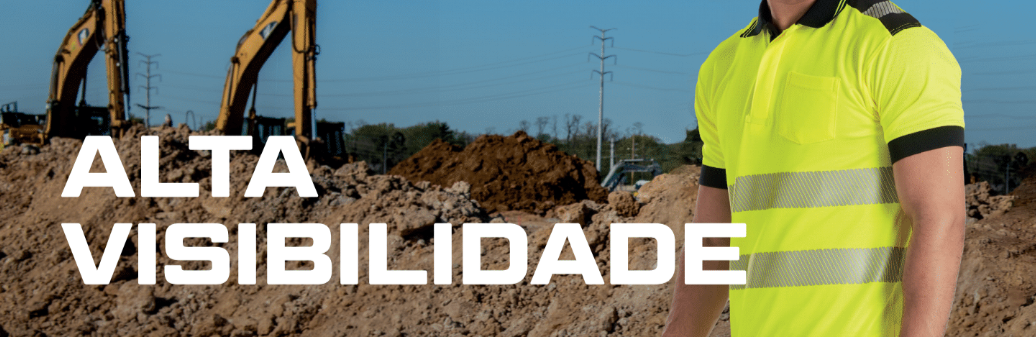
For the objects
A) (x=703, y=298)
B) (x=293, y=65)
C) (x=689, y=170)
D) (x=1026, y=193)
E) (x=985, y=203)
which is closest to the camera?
(x=703, y=298)

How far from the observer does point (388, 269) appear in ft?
30.0

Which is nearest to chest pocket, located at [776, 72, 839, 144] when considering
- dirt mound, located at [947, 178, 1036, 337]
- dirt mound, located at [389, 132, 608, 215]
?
dirt mound, located at [947, 178, 1036, 337]

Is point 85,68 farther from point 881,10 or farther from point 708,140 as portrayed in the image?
point 881,10

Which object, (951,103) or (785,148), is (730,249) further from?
(951,103)

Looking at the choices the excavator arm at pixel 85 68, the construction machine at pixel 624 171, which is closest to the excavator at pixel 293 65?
the excavator arm at pixel 85 68

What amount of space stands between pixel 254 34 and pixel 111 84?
4762 mm

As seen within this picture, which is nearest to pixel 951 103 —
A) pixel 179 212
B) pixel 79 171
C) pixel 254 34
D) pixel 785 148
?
pixel 785 148

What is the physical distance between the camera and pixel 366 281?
890 cm

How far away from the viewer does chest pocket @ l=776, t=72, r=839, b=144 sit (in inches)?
43.8

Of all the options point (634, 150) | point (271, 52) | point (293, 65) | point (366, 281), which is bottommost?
point (366, 281)

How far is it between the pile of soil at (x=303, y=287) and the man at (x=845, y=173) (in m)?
5.67

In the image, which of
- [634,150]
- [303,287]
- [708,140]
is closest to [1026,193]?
[303,287]

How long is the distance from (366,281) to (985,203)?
21.5 feet

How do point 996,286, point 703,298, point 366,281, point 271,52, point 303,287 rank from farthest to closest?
point 271,52
point 303,287
point 366,281
point 996,286
point 703,298
